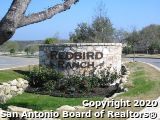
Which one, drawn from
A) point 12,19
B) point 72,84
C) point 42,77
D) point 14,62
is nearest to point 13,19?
point 12,19

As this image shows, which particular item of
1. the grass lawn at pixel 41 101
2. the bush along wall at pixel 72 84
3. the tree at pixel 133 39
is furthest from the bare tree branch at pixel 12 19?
the tree at pixel 133 39

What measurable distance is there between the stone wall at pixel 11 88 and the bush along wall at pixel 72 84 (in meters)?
0.34

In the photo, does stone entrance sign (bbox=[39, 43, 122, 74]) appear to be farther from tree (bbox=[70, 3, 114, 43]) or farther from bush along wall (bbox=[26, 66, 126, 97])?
tree (bbox=[70, 3, 114, 43])

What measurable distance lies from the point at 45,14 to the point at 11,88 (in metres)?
7.31

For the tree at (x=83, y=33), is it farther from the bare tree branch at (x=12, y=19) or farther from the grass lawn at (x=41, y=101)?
the bare tree branch at (x=12, y=19)

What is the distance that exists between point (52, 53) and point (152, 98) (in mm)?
10368

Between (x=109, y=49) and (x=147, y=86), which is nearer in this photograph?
(x=147, y=86)

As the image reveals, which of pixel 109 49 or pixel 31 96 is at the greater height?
pixel 109 49

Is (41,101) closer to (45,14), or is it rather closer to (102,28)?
(45,14)

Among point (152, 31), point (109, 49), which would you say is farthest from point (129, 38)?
point (109, 49)

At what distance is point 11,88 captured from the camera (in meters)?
→ 18.5

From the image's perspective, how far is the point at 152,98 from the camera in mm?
14234

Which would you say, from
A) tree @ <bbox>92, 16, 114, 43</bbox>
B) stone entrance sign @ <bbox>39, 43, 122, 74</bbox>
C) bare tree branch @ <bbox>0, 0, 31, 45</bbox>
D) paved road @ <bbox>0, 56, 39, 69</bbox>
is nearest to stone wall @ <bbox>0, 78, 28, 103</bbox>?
stone entrance sign @ <bbox>39, 43, 122, 74</bbox>

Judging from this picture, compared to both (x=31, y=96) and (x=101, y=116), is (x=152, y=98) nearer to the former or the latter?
(x=101, y=116)
